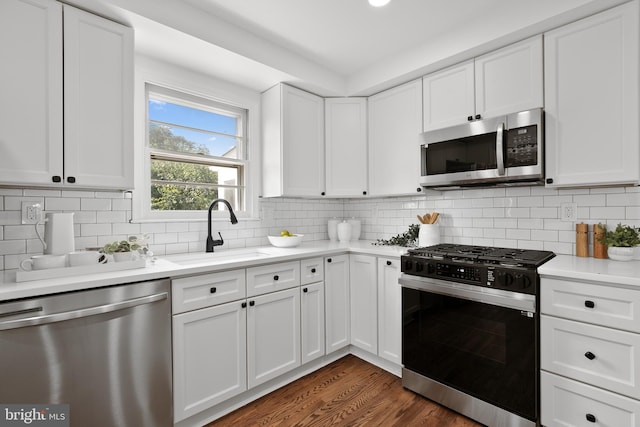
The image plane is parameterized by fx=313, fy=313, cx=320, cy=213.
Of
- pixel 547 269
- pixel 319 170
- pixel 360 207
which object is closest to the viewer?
pixel 547 269

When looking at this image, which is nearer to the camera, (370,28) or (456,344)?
(456,344)

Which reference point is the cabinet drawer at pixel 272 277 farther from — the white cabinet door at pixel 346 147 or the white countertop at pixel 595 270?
the white countertop at pixel 595 270

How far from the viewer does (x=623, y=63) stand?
1.74m

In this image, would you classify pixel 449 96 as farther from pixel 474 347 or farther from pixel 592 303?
pixel 474 347

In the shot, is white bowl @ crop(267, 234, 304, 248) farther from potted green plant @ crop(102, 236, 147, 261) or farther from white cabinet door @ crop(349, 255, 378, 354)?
potted green plant @ crop(102, 236, 147, 261)

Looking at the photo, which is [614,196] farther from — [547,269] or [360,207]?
[360,207]

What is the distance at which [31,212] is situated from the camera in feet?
5.92

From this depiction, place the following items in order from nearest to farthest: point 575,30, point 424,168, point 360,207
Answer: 1. point 575,30
2. point 424,168
3. point 360,207

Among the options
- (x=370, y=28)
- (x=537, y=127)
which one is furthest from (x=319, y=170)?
(x=537, y=127)

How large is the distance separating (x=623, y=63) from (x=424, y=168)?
126 cm

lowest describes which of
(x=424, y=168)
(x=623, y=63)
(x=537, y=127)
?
(x=424, y=168)

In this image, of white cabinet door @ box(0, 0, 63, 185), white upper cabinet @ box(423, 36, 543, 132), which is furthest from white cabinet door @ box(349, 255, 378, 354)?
white cabinet door @ box(0, 0, 63, 185)

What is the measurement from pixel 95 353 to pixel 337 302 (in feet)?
5.59

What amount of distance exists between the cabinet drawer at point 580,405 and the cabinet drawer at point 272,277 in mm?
1613
